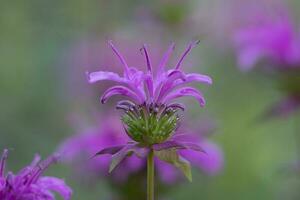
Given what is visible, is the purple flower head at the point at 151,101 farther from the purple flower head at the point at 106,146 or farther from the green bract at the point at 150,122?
the purple flower head at the point at 106,146

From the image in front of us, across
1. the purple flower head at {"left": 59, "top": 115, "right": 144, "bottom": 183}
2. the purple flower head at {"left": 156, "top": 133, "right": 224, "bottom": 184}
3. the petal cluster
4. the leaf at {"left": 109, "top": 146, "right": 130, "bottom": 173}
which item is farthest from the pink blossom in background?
the leaf at {"left": 109, "top": 146, "right": 130, "bottom": 173}

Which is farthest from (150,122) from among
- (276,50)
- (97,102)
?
(97,102)

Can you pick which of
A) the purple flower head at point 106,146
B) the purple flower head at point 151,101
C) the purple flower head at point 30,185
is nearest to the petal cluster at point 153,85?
the purple flower head at point 151,101

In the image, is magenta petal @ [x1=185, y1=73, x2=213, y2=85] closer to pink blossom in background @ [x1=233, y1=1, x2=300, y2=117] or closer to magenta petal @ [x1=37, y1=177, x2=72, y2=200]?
magenta petal @ [x1=37, y1=177, x2=72, y2=200]

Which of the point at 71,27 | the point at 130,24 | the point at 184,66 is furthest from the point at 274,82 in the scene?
the point at 71,27

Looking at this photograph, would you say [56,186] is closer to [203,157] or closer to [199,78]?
[199,78]

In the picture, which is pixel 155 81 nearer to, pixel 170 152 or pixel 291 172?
pixel 170 152
